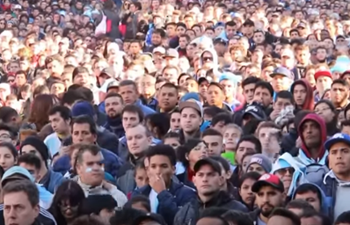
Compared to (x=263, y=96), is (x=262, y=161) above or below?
below

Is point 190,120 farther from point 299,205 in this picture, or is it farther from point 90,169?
point 299,205

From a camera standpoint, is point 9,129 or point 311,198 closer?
point 311,198

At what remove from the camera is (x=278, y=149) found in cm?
832

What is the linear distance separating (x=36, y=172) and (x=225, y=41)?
894 centimetres

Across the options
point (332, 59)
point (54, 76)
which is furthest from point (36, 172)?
point (332, 59)

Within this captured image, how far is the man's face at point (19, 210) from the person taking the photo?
5883 mm

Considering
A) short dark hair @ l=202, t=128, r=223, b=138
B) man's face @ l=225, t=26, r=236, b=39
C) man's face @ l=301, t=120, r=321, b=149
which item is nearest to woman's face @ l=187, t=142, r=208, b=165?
short dark hair @ l=202, t=128, r=223, b=138

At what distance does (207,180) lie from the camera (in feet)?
21.9

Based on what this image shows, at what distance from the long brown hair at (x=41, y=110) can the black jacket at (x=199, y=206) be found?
3.83 metres

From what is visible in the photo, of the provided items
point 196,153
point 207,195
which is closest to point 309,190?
point 207,195

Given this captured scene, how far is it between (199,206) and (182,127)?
2362mm

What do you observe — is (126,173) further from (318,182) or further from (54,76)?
(54,76)

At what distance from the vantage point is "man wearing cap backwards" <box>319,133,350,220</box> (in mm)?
6759

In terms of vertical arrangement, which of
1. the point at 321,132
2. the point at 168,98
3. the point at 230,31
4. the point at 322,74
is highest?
the point at 230,31
